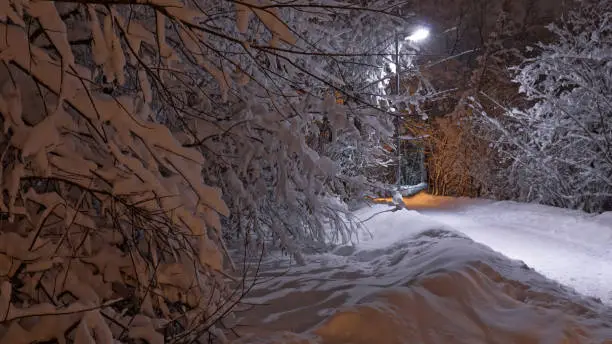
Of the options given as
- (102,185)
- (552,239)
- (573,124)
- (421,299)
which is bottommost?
(552,239)

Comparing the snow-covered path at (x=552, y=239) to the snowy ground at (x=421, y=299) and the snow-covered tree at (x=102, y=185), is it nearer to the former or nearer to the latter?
the snowy ground at (x=421, y=299)

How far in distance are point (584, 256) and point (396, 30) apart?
15.8ft

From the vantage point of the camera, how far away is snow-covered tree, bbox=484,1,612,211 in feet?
34.7

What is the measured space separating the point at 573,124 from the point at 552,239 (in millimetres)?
3998

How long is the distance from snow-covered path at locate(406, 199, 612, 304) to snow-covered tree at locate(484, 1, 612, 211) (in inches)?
51.0

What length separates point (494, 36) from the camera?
80.3 feet

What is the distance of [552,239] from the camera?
8.73m

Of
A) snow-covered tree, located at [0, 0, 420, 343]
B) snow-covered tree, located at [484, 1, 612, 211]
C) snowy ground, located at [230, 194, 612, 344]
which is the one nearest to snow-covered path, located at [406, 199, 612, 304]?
snowy ground, located at [230, 194, 612, 344]

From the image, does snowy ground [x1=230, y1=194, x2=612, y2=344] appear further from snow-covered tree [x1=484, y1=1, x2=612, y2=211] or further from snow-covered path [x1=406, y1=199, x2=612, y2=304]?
snow-covered tree [x1=484, y1=1, x2=612, y2=211]

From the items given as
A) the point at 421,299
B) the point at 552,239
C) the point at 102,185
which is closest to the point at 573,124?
the point at 552,239

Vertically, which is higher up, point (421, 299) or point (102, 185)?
point (102, 185)

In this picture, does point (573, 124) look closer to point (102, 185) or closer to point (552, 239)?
point (552, 239)

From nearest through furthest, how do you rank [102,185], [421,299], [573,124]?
[102,185], [421,299], [573,124]

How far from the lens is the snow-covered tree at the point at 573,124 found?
1058 centimetres
